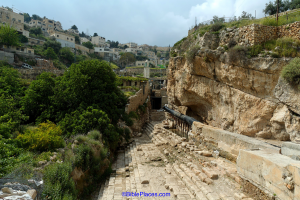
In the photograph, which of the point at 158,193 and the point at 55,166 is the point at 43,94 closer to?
the point at 55,166

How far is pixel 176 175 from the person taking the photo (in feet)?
24.6

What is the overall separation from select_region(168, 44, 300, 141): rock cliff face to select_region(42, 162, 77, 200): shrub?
891cm

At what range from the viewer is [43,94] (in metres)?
12.1

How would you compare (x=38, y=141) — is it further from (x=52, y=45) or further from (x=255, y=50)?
(x=52, y=45)

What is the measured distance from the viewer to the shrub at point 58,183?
5086mm

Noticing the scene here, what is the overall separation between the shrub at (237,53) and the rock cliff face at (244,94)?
0.22 m

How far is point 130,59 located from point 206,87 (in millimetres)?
50617

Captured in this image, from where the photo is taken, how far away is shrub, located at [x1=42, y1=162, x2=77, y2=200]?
5.09 meters

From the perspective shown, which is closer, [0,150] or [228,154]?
[0,150]

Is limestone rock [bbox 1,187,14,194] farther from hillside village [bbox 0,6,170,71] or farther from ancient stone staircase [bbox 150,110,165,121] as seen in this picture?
hillside village [bbox 0,6,170,71]

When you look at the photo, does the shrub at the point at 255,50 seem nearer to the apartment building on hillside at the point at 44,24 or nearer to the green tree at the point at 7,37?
the green tree at the point at 7,37

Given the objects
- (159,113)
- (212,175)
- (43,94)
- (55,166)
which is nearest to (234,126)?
(212,175)

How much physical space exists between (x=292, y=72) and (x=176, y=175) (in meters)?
6.49

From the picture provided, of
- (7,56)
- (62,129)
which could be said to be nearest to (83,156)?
(62,129)
